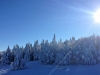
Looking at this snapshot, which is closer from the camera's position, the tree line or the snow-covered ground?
the snow-covered ground

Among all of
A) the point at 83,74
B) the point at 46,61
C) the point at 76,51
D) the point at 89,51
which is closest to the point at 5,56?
the point at 46,61

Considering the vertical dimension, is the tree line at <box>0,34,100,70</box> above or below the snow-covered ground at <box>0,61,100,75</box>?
above

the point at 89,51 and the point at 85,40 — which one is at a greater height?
the point at 85,40

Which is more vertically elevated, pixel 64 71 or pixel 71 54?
pixel 71 54

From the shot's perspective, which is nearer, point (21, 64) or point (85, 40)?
point (21, 64)

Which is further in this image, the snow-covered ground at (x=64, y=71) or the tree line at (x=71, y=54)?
the tree line at (x=71, y=54)

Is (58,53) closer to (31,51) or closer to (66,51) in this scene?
(66,51)

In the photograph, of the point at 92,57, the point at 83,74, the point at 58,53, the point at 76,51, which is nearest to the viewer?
the point at 83,74

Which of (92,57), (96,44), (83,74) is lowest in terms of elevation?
(83,74)

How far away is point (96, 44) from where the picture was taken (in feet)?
118

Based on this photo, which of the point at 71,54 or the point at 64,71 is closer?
the point at 64,71

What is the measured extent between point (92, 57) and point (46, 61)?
13550 mm

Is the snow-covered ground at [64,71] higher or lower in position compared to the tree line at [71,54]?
lower

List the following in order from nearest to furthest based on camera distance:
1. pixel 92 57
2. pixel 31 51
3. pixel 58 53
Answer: pixel 92 57 → pixel 58 53 → pixel 31 51
